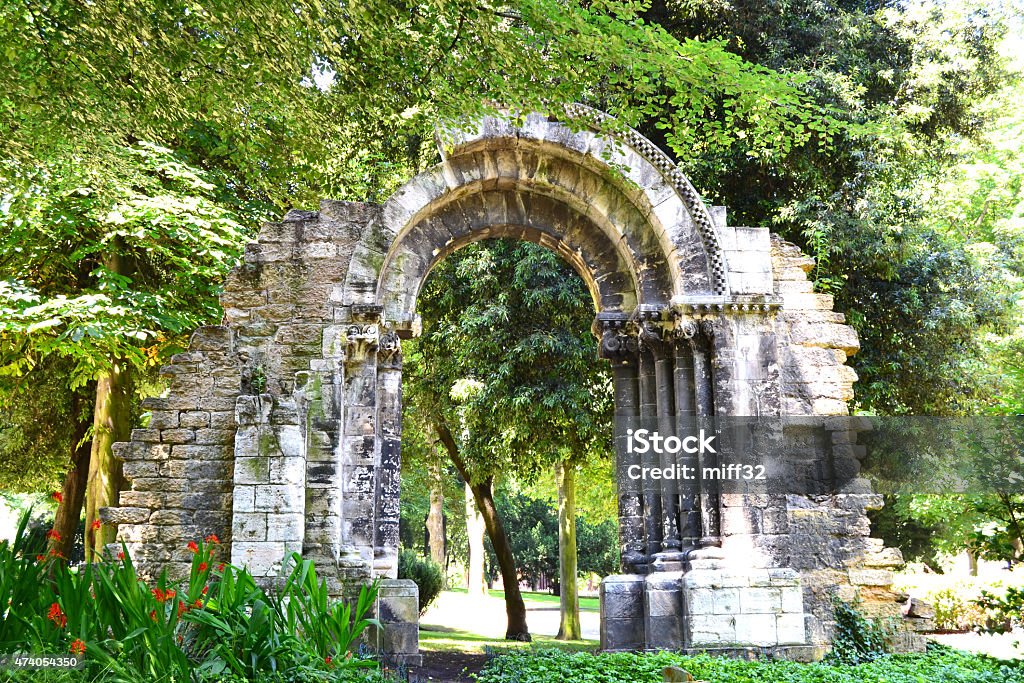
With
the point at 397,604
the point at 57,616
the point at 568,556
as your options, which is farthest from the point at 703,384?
the point at 568,556

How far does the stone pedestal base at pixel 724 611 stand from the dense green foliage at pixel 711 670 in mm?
326

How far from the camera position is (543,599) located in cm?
3102

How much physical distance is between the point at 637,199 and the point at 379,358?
9.93 feet

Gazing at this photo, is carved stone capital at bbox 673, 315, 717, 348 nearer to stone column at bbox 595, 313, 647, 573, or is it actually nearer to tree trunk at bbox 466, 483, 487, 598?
stone column at bbox 595, 313, 647, 573

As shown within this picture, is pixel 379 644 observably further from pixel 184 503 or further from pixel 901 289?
pixel 901 289

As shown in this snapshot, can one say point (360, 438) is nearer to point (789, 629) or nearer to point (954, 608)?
point (789, 629)

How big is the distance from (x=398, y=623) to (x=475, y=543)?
13.8 metres

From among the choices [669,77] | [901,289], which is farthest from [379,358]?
[901,289]

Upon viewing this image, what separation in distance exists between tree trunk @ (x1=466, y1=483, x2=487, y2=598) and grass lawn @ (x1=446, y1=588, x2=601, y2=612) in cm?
439

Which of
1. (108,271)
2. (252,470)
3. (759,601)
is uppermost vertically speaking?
(108,271)

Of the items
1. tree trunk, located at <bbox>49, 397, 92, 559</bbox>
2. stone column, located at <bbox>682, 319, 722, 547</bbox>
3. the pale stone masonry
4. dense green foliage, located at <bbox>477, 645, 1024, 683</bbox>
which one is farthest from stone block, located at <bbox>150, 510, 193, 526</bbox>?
tree trunk, located at <bbox>49, 397, 92, 559</bbox>

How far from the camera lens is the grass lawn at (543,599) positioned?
2853 cm

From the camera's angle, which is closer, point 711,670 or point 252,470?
point 711,670

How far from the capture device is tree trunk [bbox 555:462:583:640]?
51.2 ft
